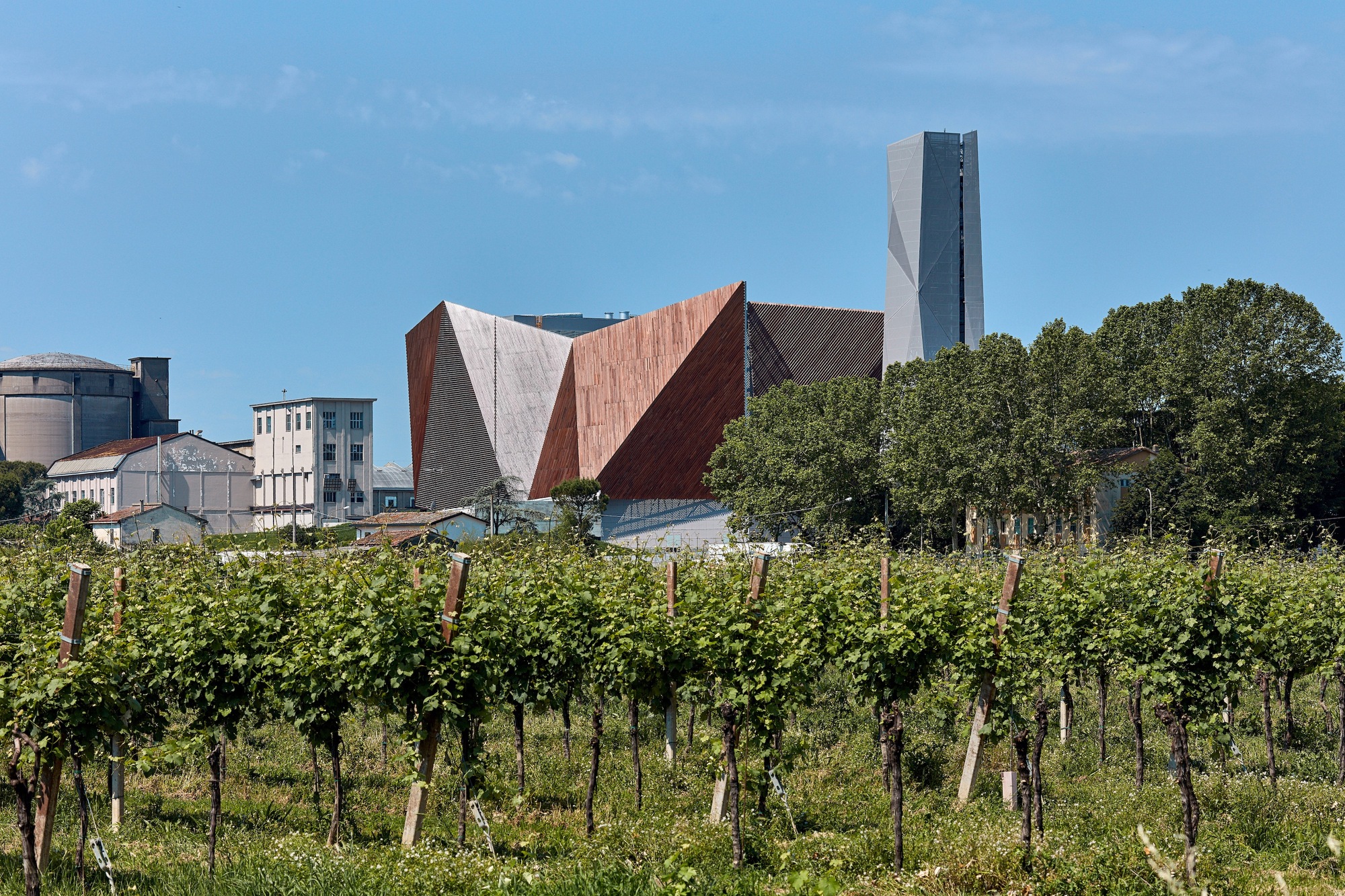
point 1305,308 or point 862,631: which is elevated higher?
point 1305,308

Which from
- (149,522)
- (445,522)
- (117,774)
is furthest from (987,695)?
(149,522)

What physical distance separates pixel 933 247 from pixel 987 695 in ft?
166

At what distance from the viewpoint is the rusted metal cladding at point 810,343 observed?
57.3 m

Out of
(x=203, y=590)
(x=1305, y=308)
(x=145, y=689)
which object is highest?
(x=1305, y=308)

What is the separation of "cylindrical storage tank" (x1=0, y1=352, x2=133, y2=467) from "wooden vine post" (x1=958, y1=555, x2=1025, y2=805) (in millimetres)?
97091

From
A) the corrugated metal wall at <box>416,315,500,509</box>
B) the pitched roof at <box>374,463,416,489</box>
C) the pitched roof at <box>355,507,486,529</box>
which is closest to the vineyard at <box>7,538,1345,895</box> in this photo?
the pitched roof at <box>355,507,486,529</box>

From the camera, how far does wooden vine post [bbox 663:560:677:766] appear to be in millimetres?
10245

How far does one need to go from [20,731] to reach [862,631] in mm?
6294

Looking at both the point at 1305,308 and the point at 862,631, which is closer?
the point at 862,631

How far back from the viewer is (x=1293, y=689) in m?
18.1

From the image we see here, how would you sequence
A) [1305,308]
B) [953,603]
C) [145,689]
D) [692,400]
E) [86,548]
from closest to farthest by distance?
[145,689] → [953,603] → [86,548] → [1305,308] → [692,400]

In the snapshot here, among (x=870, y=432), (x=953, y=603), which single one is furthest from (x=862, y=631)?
(x=870, y=432)

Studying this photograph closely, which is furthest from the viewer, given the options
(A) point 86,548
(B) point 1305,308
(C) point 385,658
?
(B) point 1305,308

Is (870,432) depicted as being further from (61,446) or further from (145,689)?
(61,446)
